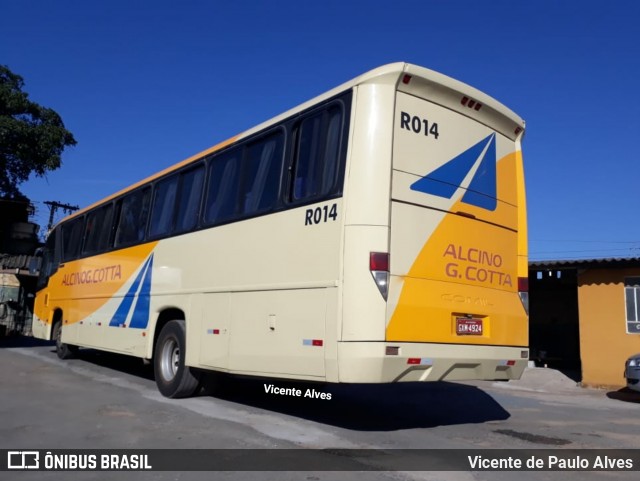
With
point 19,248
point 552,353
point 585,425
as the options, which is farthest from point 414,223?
point 19,248

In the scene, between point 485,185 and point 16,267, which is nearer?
point 485,185

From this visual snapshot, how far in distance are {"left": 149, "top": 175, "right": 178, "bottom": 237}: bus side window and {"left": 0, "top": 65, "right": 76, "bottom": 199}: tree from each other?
44.6 ft

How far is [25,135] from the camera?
20719 mm

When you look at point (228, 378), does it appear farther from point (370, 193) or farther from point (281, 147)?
point (370, 193)

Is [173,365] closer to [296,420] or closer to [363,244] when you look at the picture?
[296,420]

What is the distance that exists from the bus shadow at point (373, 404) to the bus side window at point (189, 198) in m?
2.61

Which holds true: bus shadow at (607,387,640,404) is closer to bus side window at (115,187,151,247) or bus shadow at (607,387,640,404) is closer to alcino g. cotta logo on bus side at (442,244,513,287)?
alcino g. cotta logo on bus side at (442,244,513,287)

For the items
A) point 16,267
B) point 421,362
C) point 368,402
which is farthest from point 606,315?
point 16,267

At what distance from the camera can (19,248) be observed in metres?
32.5

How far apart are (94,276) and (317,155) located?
24.8ft

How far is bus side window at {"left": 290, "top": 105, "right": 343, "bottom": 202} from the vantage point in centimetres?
611

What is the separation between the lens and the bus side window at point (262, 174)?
6859 mm

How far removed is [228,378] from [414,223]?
5.79 m

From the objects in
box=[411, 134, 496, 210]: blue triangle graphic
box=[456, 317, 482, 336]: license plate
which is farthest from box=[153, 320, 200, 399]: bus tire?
box=[411, 134, 496, 210]: blue triangle graphic
